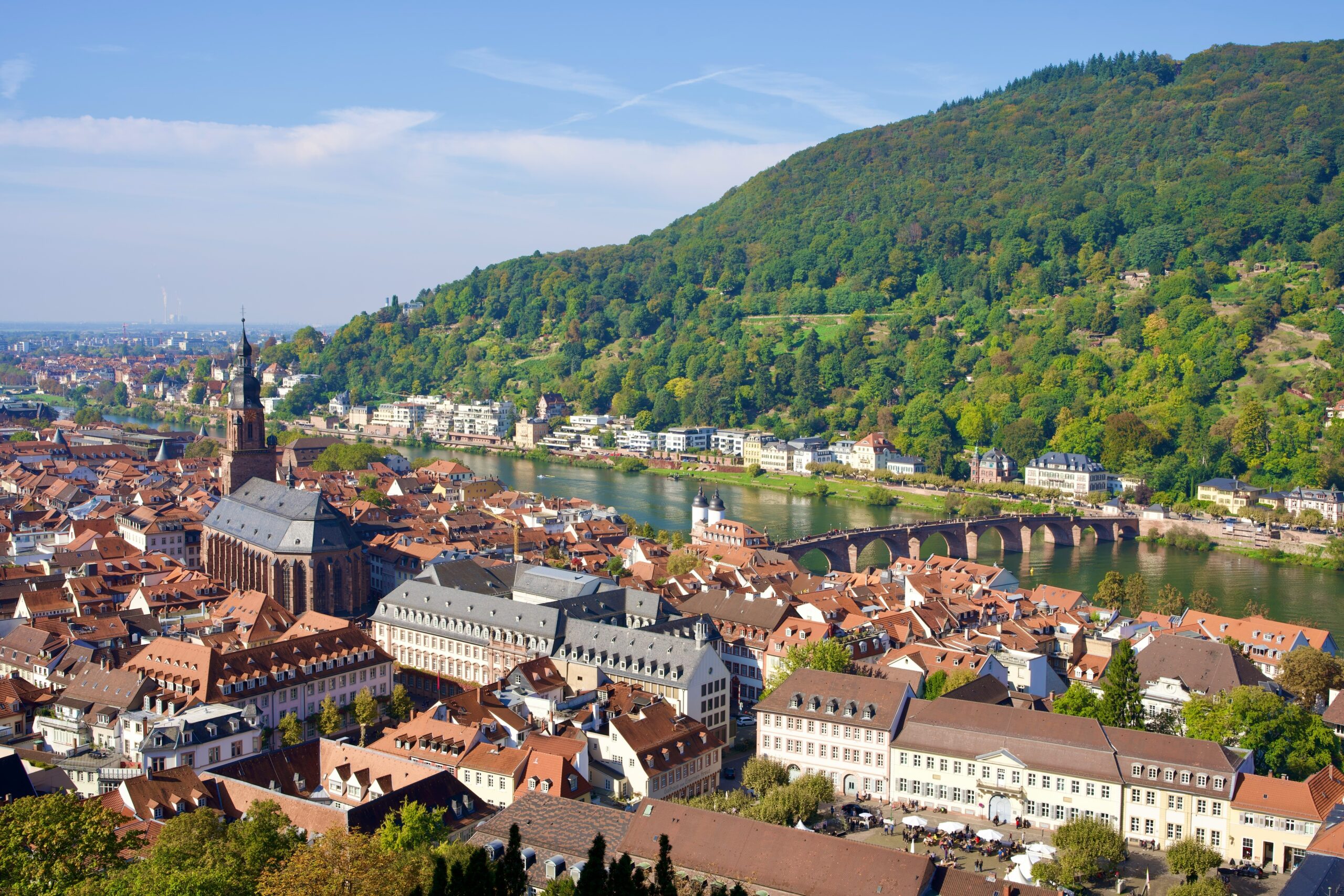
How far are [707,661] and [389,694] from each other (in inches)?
369

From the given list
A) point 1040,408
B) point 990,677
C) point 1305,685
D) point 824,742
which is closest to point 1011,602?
point 1305,685

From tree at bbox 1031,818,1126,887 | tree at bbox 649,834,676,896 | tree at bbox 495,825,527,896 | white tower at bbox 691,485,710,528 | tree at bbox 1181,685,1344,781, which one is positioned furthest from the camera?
white tower at bbox 691,485,710,528

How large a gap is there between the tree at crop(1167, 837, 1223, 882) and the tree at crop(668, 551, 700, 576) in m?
26.0

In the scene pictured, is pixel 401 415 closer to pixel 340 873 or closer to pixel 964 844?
pixel 964 844

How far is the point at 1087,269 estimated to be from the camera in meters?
129

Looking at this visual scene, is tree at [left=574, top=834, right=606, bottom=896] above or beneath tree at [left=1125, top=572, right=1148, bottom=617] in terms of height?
above

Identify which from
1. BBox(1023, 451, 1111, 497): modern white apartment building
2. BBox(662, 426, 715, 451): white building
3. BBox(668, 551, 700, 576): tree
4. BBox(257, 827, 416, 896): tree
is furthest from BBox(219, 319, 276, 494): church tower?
BBox(662, 426, 715, 451): white building

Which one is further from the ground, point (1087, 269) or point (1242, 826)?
point (1087, 269)

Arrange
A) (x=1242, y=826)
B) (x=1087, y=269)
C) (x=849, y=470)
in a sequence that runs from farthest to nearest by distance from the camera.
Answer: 1. (x=1087, y=269)
2. (x=849, y=470)
3. (x=1242, y=826)

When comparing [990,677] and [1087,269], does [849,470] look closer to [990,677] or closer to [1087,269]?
[1087,269]

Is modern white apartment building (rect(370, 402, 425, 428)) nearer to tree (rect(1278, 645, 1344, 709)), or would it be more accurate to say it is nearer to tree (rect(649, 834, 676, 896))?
tree (rect(1278, 645, 1344, 709))

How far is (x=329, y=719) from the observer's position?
33.1 meters

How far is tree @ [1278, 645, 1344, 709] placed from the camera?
3647cm

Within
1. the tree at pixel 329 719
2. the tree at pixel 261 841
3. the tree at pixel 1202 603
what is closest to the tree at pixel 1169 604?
the tree at pixel 1202 603
